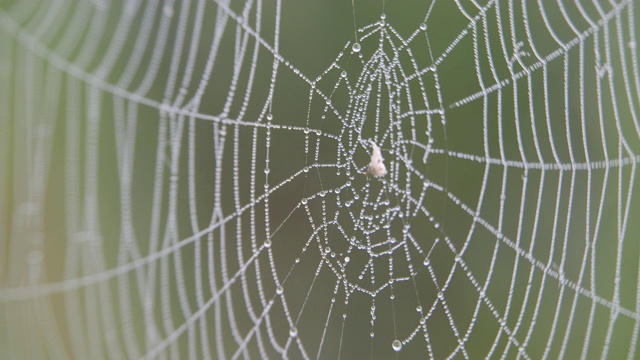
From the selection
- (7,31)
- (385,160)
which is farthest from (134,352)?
(7,31)

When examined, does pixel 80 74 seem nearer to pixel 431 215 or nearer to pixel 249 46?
pixel 249 46

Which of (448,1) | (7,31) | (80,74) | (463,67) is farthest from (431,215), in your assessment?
(7,31)

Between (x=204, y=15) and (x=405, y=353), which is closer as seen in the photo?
(x=204, y=15)

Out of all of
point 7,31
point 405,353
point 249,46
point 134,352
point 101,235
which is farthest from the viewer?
point 405,353

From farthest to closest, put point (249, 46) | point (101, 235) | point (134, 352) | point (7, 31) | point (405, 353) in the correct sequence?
1. point (405, 353)
2. point (249, 46)
3. point (134, 352)
4. point (101, 235)
5. point (7, 31)

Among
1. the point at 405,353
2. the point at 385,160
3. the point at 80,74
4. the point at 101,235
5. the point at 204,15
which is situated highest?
the point at 204,15

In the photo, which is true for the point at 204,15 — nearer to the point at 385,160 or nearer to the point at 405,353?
the point at 385,160

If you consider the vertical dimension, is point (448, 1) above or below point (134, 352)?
above

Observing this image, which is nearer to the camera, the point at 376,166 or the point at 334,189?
the point at 376,166
